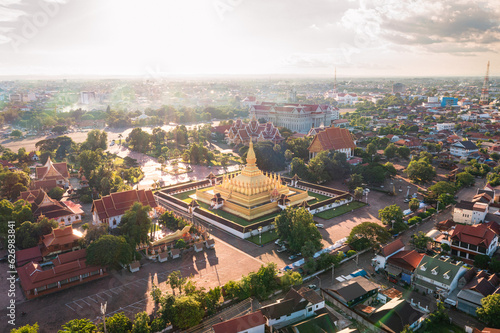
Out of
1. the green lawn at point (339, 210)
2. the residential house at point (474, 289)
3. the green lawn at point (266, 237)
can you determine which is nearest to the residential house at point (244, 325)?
the green lawn at point (266, 237)

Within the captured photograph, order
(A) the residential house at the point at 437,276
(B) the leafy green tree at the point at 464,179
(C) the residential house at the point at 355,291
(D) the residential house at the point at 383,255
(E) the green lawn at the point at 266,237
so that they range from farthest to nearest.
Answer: (B) the leafy green tree at the point at 464,179 < (E) the green lawn at the point at 266,237 < (D) the residential house at the point at 383,255 < (A) the residential house at the point at 437,276 < (C) the residential house at the point at 355,291

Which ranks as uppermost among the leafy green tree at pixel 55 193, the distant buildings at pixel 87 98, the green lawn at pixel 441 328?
the distant buildings at pixel 87 98

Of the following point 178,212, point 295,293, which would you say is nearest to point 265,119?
point 178,212

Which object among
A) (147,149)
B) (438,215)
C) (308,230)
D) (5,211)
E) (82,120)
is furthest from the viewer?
(82,120)

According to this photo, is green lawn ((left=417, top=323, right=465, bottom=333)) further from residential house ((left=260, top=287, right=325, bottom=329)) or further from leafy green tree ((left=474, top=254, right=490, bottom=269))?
leafy green tree ((left=474, top=254, right=490, bottom=269))

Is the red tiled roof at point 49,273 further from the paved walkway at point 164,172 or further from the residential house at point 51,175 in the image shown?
the residential house at point 51,175

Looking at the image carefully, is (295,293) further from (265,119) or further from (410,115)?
(410,115)
